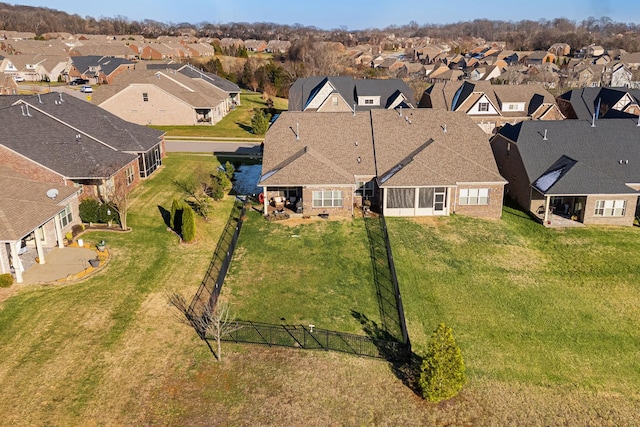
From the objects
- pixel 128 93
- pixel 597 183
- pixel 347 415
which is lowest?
pixel 347 415

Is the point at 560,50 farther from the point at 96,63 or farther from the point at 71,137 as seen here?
the point at 71,137

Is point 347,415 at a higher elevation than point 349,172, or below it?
below

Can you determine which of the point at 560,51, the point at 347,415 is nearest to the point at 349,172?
the point at 347,415

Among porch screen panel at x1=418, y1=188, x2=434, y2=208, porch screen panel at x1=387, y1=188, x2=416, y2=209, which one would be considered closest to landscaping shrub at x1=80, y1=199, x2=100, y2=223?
porch screen panel at x1=387, y1=188, x2=416, y2=209

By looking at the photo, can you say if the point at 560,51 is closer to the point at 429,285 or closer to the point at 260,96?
the point at 260,96

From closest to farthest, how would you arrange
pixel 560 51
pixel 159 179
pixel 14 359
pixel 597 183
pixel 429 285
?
pixel 14 359 → pixel 429 285 → pixel 597 183 → pixel 159 179 → pixel 560 51

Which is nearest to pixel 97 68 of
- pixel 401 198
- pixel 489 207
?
pixel 401 198
